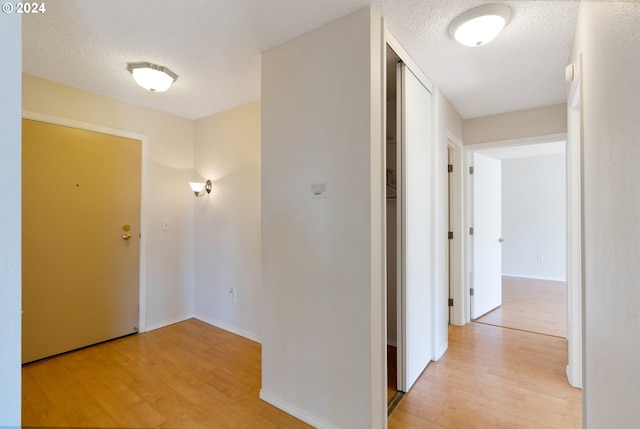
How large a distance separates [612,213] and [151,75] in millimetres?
2672

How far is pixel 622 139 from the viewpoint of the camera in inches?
32.9

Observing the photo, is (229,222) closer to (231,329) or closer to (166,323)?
(231,329)

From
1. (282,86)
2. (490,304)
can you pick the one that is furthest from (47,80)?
(490,304)

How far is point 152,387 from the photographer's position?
1991 mm

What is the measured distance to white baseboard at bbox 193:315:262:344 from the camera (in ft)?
9.12

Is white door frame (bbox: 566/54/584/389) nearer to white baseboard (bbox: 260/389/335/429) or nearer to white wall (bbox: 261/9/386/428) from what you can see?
white wall (bbox: 261/9/386/428)

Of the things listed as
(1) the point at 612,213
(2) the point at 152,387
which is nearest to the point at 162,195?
(2) the point at 152,387

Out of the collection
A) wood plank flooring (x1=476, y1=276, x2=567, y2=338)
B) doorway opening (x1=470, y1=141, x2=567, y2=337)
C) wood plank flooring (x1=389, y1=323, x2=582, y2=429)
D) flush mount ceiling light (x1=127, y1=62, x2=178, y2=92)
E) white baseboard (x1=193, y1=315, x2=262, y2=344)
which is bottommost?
wood plank flooring (x1=389, y1=323, x2=582, y2=429)

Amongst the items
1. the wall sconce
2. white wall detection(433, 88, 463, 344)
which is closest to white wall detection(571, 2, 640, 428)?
white wall detection(433, 88, 463, 344)

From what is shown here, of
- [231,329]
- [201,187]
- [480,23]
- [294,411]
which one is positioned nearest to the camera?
[480,23]

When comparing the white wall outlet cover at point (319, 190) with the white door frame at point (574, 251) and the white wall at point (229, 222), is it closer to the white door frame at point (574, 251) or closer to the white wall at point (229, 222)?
the white wall at point (229, 222)

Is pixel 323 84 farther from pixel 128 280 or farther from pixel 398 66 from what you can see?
pixel 128 280
